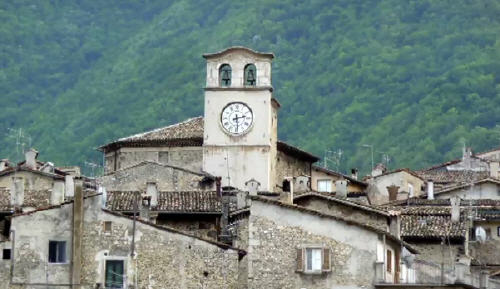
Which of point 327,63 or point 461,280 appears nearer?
point 461,280

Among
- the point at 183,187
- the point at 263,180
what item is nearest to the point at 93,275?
the point at 183,187

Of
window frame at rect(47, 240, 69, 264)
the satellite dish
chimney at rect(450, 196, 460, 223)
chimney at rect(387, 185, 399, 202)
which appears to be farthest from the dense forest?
window frame at rect(47, 240, 69, 264)

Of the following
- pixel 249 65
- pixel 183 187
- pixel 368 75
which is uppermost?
pixel 368 75

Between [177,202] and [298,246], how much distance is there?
12.5 m

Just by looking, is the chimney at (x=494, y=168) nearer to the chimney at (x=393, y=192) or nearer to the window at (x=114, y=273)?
the chimney at (x=393, y=192)

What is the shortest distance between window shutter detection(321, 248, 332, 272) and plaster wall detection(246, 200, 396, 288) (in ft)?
0.43

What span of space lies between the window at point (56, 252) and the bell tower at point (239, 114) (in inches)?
1356

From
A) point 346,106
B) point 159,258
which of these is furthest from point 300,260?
point 346,106

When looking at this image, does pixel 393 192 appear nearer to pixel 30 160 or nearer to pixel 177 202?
pixel 30 160

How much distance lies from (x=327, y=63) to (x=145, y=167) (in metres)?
104

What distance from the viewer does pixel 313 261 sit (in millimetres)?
64875

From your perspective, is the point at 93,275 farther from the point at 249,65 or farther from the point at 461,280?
the point at 249,65

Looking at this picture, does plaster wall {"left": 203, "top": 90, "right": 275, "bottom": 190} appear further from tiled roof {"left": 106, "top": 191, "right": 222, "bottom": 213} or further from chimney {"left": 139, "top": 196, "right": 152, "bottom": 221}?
chimney {"left": 139, "top": 196, "right": 152, "bottom": 221}

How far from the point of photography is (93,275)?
6381cm
